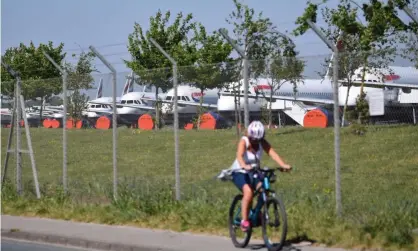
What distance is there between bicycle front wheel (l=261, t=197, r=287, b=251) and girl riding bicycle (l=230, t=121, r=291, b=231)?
0.23 m

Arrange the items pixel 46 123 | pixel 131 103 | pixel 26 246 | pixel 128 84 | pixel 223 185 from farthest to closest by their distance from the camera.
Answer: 1. pixel 46 123
2. pixel 131 103
3. pixel 128 84
4. pixel 223 185
5. pixel 26 246

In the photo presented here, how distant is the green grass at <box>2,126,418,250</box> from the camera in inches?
449

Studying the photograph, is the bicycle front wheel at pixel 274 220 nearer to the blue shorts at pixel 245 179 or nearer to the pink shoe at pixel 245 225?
the pink shoe at pixel 245 225

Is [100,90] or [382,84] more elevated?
[100,90]

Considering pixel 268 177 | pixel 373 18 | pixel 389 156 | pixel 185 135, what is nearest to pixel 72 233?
pixel 185 135

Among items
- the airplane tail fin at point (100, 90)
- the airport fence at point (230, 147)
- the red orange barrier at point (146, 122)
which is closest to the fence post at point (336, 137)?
the airport fence at point (230, 147)

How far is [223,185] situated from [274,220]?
3.81 m

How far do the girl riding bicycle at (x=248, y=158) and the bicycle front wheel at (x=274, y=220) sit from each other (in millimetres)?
229

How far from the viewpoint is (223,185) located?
578 inches

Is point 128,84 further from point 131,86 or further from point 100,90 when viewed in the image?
point 100,90

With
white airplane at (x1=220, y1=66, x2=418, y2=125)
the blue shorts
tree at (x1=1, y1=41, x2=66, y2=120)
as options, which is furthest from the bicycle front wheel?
tree at (x1=1, y1=41, x2=66, y2=120)

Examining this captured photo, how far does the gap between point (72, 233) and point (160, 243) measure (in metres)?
2.13

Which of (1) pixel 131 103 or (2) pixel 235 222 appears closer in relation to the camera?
(2) pixel 235 222

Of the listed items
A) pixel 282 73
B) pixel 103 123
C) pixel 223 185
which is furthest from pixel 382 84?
pixel 103 123
